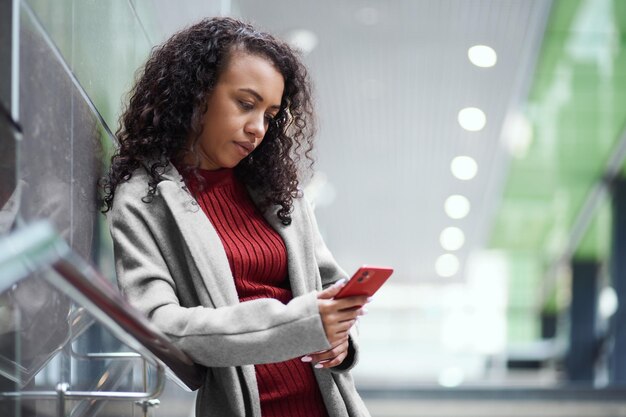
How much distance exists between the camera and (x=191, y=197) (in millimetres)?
1974

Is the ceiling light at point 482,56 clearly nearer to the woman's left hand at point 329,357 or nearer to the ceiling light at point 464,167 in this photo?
the ceiling light at point 464,167

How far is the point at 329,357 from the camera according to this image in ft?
6.33

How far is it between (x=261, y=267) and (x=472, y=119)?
734 cm

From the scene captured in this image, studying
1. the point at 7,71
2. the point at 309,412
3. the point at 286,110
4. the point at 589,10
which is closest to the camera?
the point at 7,71

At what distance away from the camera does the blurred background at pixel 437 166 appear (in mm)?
2025

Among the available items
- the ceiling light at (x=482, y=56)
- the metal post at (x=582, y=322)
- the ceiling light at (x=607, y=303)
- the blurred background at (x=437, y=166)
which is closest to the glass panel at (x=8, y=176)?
the blurred background at (x=437, y=166)

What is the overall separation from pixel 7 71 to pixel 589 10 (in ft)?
20.8

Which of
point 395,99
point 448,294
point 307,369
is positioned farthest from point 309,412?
point 448,294

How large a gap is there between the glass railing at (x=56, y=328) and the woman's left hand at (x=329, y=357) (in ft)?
0.67

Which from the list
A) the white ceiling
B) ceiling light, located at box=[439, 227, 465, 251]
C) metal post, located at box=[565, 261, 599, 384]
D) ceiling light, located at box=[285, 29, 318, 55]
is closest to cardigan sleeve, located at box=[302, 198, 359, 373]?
the white ceiling

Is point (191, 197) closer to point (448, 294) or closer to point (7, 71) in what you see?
point (7, 71)

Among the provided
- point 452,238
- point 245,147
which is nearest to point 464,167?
point 452,238

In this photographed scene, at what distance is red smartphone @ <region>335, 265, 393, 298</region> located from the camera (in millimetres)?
1641

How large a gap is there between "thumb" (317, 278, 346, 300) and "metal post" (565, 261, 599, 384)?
41.5ft
